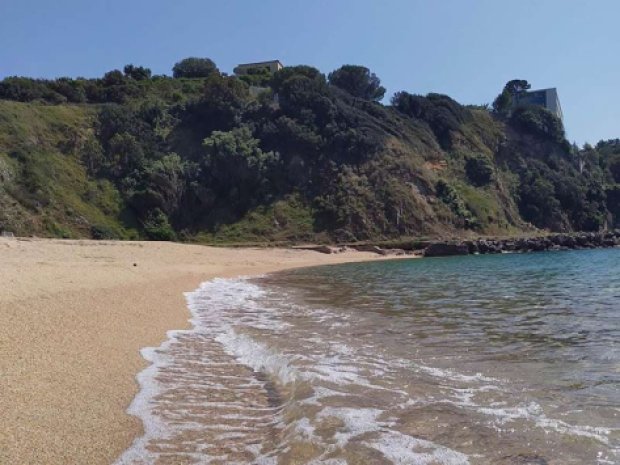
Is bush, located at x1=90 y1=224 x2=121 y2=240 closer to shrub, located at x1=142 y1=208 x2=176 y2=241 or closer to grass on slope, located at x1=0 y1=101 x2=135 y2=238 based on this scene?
grass on slope, located at x1=0 y1=101 x2=135 y2=238

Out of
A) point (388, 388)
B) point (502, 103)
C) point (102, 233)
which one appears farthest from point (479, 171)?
point (388, 388)

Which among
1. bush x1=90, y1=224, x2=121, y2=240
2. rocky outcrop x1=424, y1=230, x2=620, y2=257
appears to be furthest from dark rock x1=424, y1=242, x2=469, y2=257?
bush x1=90, y1=224, x2=121, y2=240

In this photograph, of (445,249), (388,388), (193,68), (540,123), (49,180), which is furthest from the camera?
(193,68)

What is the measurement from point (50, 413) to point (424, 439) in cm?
349

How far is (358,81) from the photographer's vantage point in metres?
86.5

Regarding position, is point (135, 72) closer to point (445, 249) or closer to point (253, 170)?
point (253, 170)

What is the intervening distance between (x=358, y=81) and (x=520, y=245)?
44.8 meters

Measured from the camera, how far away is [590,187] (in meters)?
78.6

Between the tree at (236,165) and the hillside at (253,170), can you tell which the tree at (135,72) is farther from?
the tree at (236,165)

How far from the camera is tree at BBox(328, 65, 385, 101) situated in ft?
282

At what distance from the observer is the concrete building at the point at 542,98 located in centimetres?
10739

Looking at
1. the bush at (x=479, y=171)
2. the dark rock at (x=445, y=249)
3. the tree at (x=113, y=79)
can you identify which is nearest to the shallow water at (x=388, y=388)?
the dark rock at (x=445, y=249)

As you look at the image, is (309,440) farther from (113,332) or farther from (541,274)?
(541,274)

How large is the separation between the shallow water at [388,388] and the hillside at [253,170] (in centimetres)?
3714
